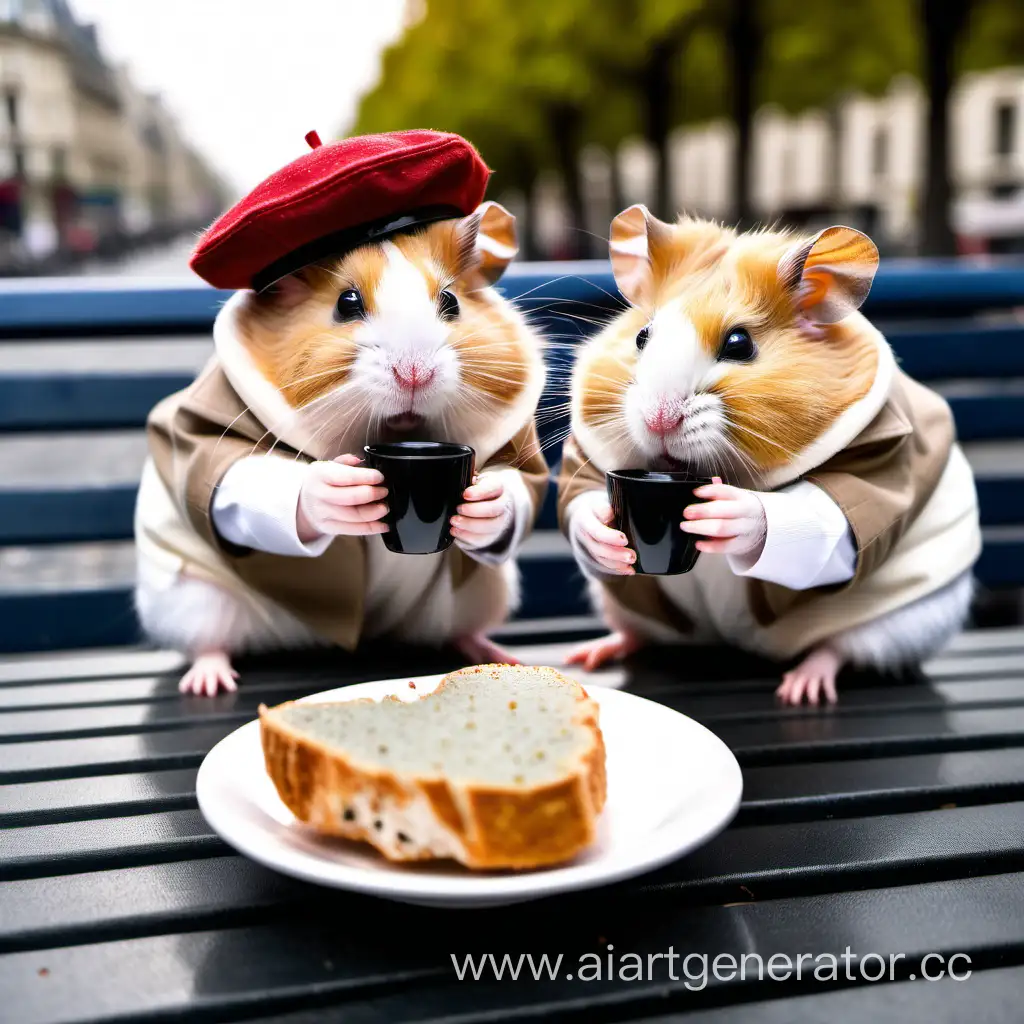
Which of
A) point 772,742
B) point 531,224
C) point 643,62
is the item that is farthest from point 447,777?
point 531,224

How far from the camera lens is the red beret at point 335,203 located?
1638 mm

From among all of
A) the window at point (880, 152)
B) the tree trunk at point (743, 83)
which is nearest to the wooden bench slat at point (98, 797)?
the tree trunk at point (743, 83)

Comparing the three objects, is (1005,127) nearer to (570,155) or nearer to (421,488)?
(570,155)

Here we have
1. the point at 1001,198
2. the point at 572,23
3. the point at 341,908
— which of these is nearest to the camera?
the point at 341,908

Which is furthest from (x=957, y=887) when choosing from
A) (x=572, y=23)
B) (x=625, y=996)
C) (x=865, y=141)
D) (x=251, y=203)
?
(x=865, y=141)

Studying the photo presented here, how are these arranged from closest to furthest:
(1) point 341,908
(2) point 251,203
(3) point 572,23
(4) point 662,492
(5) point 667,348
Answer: (1) point 341,908
(4) point 662,492
(5) point 667,348
(2) point 251,203
(3) point 572,23

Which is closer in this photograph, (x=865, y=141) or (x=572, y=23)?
(x=572, y=23)

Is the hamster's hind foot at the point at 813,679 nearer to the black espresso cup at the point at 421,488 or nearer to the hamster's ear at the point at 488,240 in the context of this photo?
the black espresso cup at the point at 421,488

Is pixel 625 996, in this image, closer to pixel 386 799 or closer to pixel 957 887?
pixel 386 799

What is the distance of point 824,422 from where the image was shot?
165cm

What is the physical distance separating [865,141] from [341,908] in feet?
117

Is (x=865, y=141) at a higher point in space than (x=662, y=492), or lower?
lower

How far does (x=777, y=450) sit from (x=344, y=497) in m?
0.62

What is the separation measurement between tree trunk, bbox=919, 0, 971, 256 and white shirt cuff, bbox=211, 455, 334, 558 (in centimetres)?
961
